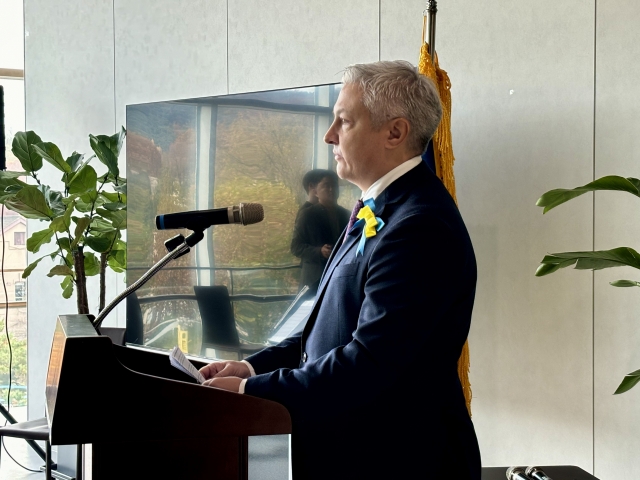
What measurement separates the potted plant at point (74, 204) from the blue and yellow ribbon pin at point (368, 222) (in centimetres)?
215

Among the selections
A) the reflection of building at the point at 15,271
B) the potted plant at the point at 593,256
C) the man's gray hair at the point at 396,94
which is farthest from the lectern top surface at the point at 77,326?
the reflection of building at the point at 15,271

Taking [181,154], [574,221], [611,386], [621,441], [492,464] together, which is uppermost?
[181,154]

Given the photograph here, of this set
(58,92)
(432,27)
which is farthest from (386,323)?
(58,92)

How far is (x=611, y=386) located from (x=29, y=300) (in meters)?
3.29

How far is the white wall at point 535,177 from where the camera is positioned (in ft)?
8.27

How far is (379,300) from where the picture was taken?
138 centimetres

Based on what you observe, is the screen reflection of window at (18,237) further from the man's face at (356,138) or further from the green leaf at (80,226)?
the man's face at (356,138)

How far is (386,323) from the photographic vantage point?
4.44 ft

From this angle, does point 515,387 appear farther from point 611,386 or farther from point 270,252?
point 270,252

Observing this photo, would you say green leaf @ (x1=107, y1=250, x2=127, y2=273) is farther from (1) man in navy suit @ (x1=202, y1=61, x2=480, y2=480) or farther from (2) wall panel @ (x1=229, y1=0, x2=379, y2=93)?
(1) man in navy suit @ (x1=202, y1=61, x2=480, y2=480)

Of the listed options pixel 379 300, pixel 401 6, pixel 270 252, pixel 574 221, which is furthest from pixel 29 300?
pixel 379 300

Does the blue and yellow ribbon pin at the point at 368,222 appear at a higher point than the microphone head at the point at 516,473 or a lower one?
higher

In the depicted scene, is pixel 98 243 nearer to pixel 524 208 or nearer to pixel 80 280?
pixel 80 280

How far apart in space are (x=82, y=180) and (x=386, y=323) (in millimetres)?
2498
